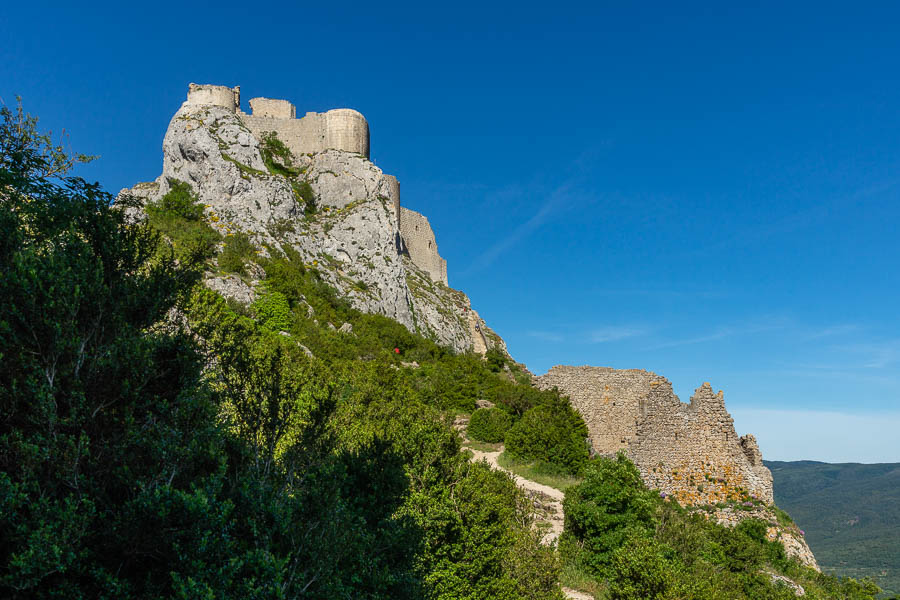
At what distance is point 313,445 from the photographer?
28.9 feet

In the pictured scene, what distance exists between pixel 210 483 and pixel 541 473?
626 inches

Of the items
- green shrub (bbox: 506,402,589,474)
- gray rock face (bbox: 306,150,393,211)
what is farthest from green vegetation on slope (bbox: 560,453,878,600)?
gray rock face (bbox: 306,150,393,211)

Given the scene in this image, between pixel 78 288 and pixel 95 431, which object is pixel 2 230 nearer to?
pixel 78 288

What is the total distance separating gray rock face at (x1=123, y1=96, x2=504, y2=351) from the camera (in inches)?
1740

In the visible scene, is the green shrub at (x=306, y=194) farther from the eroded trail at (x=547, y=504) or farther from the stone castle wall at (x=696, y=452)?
the stone castle wall at (x=696, y=452)

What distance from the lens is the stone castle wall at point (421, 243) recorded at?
6725cm

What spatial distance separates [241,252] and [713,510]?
1365 inches

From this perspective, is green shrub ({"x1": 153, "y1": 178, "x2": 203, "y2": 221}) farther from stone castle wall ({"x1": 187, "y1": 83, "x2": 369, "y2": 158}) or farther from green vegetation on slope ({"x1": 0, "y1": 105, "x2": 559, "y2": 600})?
green vegetation on slope ({"x1": 0, "y1": 105, "x2": 559, "y2": 600})

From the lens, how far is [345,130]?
2180 inches

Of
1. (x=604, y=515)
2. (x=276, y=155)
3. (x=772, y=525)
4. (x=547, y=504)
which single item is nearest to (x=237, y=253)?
(x=276, y=155)

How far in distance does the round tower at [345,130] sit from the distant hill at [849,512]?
58.9 m

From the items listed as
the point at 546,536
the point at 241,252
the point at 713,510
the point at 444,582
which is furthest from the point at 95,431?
the point at 241,252

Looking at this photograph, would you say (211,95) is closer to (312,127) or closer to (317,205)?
(312,127)

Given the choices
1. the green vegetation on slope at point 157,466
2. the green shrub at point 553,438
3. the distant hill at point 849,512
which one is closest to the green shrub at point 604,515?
the green vegetation on slope at point 157,466
